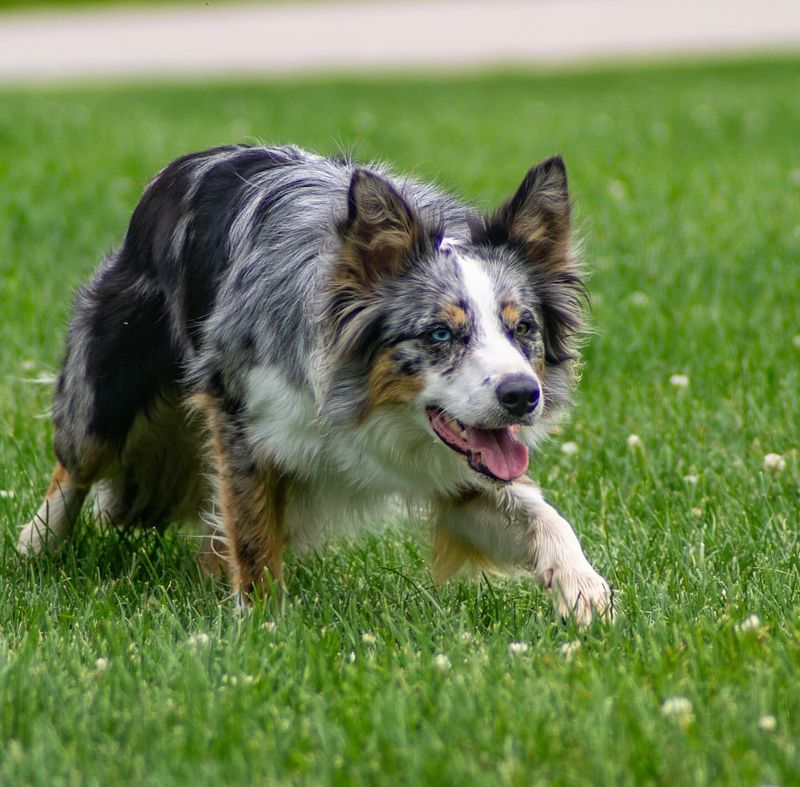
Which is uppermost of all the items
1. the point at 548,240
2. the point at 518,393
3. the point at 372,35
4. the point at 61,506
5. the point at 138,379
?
the point at 548,240

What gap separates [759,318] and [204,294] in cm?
329

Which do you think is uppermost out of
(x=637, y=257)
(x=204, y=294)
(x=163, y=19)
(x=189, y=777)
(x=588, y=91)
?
(x=204, y=294)

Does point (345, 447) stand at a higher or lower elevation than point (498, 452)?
lower

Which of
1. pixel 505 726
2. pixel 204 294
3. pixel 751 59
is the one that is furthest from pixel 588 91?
pixel 505 726

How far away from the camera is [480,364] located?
371 centimetres

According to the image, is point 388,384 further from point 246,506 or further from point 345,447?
point 246,506

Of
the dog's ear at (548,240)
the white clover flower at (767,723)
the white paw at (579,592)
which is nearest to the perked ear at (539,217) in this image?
the dog's ear at (548,240)

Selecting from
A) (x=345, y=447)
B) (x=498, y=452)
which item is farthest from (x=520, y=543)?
(x=345, y=447)

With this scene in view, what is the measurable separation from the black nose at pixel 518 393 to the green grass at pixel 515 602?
60 cm

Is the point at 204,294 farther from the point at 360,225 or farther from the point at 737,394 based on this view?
the point at 737,394

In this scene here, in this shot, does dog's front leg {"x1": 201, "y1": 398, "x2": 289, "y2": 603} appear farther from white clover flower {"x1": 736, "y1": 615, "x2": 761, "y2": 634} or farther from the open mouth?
white clover flower {"x1": 736, "y1": 615, "x2": 761, "y2": 634}

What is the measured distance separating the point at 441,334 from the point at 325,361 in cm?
36

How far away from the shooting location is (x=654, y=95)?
54.0 feet

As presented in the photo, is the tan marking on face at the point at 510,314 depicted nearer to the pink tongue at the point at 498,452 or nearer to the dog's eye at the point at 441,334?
the dog's eye at the point at 441,334
